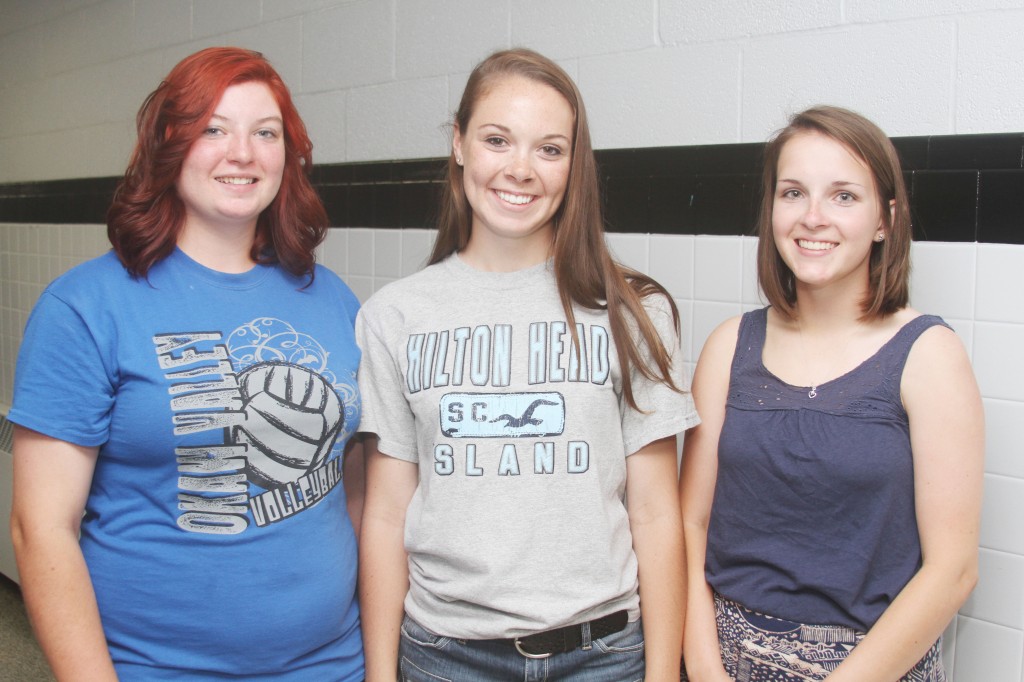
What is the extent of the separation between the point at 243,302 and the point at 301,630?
21.9 inches

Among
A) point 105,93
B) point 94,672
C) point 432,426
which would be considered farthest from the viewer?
point 105,93

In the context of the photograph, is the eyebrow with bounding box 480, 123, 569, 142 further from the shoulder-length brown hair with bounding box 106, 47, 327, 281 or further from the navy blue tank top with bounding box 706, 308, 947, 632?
the navy blue tank top with bounding box 706, 308, 947, 632

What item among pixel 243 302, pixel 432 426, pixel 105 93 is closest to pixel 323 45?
pixel 105 93

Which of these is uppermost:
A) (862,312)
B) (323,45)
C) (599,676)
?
(323,45)

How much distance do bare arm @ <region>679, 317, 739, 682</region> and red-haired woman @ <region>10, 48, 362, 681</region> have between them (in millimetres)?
588

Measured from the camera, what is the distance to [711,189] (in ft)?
6.79

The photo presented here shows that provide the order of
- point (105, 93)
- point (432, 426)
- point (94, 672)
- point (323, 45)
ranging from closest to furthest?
point (94, 672)
point (432, 426)
point (323, 45)
point (105, 93)

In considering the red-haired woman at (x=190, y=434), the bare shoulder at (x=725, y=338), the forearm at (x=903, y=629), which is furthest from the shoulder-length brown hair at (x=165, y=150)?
the forearm at (x=903, y=629)

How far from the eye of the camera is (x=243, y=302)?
5.08 ft

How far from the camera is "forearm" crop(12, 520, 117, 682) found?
1374 millimetres

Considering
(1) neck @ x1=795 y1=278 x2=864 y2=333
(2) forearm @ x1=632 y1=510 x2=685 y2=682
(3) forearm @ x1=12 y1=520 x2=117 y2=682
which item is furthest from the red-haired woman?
(1) neck @ x1=795 y1=278 x2=864 y2=333

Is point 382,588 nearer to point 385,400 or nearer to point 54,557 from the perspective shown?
point 385,400

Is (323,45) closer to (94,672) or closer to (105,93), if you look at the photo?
(105,93)

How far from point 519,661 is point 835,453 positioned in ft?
1.90
